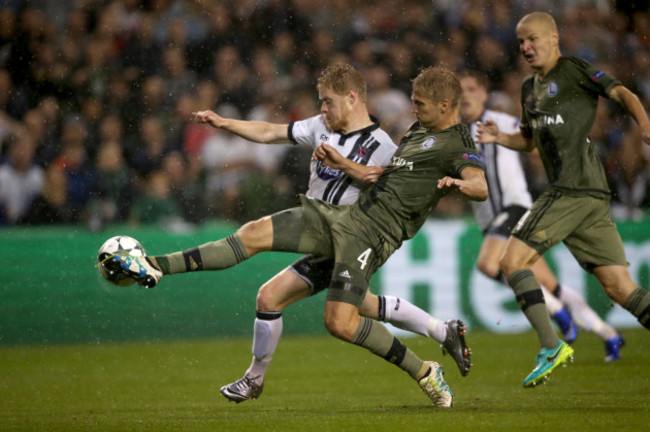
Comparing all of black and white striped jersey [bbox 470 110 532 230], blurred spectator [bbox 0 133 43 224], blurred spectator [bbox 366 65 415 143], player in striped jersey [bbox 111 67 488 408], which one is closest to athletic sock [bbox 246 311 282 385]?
player in striped jersey [bbox 111 67 488 408]

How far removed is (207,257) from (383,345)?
1085 millimetres

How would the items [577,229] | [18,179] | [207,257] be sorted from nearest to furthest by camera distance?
[207,257]
[577,229]
[18,179]

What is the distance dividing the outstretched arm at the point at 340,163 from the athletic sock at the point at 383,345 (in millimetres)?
813

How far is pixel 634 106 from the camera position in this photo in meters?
A: 5.88

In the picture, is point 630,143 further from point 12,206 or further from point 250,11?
point 12,206

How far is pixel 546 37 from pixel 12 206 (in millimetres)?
5838

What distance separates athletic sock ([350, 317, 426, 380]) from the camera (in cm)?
562

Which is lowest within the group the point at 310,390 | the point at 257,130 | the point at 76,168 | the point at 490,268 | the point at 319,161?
the point at 310,390

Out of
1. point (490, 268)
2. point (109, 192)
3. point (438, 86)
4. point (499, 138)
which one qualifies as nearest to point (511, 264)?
point (499, 138)

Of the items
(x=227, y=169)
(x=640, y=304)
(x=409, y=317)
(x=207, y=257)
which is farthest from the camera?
(x=227, y=169)

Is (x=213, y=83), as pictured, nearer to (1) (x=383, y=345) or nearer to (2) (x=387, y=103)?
(2) (x=387, y=103)

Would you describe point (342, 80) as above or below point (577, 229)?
above

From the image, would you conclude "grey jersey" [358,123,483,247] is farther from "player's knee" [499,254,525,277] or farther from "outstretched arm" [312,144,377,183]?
"player's knee" [499,254,525,277]

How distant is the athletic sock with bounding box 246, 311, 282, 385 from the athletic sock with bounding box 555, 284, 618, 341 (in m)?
3.19
